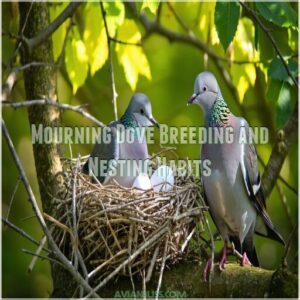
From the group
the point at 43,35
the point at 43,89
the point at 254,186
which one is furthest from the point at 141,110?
the point at 254,186

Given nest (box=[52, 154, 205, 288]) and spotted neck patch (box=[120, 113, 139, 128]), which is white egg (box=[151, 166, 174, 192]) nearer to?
nest (box=[52, 154, 205, 288])

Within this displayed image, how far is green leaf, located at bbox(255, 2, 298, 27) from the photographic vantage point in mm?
3652

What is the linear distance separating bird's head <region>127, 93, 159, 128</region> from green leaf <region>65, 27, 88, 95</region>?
0.40m

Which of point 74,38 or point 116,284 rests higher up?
point 74,38

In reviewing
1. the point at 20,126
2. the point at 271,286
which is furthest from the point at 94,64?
the point at 271,286

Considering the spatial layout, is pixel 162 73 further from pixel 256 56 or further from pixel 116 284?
pixel 116 284

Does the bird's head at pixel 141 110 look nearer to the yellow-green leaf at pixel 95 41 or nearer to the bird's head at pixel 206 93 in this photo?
the bird's head at pixel 206 93

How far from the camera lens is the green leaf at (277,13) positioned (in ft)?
12.0

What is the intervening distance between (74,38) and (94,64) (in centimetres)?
22

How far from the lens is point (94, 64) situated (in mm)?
4527

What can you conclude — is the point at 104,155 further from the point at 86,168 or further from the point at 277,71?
the point at 277,71

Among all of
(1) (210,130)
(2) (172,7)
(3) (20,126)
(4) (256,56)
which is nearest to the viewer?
(1) (210,130)

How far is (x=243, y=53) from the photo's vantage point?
473cm

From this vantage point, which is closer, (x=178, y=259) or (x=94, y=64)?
(x=178, y=259)
